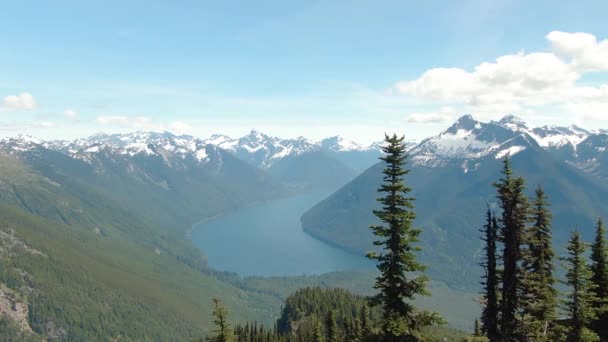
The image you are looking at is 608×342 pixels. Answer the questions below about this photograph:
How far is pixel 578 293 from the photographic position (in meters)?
40.5

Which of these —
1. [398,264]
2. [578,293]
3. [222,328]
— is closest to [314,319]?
[222,328]

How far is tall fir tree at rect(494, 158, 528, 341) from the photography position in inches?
1232

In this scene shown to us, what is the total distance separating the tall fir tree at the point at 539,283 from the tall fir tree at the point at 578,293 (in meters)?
1.68

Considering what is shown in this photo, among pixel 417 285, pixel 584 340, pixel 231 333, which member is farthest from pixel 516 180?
pixel 231 333

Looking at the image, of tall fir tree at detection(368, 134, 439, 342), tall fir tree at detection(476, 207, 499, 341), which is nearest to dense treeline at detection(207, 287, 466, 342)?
tall fir tree at detection(476, 207, 499, 341)

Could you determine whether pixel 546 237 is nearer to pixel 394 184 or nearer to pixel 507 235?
pixel 507 235

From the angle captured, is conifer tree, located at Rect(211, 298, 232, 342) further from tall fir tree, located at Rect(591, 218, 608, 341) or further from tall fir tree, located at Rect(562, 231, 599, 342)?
tall fir tree, located at Rect(591, 218, 608, 341)

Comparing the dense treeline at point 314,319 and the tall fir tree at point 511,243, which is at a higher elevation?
the tall fir tree at point 511,243

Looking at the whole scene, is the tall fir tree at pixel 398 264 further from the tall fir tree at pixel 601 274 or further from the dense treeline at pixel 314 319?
the dense treeline at pixel 314 319

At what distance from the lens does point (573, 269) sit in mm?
40438

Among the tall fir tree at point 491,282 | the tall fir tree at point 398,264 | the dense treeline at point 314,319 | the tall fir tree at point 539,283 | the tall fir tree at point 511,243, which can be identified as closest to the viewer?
the tall fir tree at point 398,264

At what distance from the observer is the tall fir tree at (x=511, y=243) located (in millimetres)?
31297

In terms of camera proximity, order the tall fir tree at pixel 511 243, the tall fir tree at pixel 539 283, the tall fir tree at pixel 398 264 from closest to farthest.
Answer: the tall fir tree at pixel 398 264 → the tall fir tree at pixel 511 243 → the tall fir tree at pixel 539 283

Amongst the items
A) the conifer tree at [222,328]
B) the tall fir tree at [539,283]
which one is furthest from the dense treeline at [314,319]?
the conifer tree at [222,328]
